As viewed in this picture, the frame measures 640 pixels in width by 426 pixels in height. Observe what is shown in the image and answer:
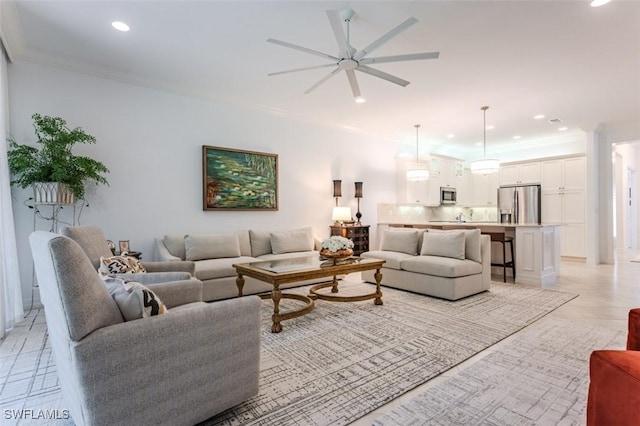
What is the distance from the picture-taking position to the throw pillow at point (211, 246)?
Answer: 4.11 meters

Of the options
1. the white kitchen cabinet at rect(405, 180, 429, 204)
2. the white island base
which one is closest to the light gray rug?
the white island base

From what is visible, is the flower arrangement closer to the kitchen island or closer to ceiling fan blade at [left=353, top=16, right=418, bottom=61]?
ceiling fan blade at [left=353, top=16, right=418, bottom=61]

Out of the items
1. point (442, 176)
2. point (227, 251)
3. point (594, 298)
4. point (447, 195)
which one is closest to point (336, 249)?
point (227, 251)

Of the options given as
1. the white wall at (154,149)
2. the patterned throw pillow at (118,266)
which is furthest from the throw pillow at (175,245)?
the patterned throw pillow at (118,266)

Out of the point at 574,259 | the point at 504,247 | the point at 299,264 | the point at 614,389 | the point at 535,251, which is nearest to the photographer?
the point at 614,389

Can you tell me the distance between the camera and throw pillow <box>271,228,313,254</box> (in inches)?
191

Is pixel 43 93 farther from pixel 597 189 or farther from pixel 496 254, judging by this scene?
pixel 597 189

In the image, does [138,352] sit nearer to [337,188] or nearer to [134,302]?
[134,302]

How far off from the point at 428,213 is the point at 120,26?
736 cm

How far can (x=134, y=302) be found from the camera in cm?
143

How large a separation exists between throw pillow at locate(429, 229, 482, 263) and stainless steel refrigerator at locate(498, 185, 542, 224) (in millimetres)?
4460

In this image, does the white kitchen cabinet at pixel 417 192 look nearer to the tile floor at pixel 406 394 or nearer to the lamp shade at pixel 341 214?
the lamp shade at pixel 341 214

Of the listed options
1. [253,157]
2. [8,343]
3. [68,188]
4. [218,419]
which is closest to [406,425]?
[218,419]

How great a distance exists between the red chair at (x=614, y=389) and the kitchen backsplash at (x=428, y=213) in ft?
19.3
